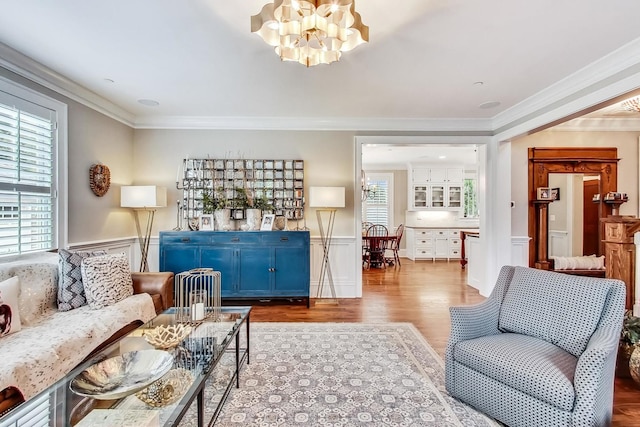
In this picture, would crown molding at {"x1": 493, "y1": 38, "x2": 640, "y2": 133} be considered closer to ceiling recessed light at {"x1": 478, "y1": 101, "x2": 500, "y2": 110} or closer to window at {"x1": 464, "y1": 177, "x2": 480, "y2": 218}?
ceiling recessed light at {"x1": 478, "y1": 101, "x2": 500, "y2": 110}

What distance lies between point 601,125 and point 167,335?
5993 mm

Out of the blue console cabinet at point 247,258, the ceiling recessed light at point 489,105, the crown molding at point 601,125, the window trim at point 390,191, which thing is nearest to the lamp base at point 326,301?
the blue console cabinet at point 247,258

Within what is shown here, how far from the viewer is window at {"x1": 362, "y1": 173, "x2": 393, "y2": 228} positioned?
8367 mm

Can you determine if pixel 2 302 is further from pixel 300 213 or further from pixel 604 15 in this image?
pixel 604 15

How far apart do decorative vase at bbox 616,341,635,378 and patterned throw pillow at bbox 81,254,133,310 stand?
3797mm

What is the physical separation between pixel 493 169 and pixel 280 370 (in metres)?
3.89

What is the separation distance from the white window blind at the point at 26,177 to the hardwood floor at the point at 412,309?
219 centimetres

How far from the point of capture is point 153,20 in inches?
83.0

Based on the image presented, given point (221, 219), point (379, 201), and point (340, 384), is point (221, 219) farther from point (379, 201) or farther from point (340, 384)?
point (379, 201)

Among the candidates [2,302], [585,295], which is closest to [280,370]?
[2,302]

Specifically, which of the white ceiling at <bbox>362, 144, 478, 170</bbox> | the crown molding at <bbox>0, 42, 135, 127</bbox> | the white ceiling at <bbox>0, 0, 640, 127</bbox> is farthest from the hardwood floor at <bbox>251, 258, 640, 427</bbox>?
the crown molding at <bbox>0, 42, 135, 127</bbox>

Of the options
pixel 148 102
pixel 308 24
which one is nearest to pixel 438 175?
pixel 148 102

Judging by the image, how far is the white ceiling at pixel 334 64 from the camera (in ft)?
6.58

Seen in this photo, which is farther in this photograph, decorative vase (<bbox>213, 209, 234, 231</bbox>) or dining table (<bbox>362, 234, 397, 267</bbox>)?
dining table (<bbox>362, 234, 397, 267</bbox>)
